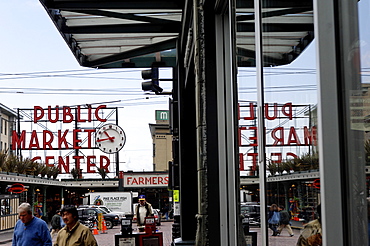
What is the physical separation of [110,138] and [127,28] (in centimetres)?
4879

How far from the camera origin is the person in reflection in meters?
2.05

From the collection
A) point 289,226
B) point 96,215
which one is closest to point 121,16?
point 289,226

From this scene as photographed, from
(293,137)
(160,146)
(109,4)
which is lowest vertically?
(293,137)

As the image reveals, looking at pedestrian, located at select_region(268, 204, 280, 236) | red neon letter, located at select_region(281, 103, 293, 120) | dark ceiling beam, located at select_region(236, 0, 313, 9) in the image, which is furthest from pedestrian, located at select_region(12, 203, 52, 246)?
red neon letter, located at select_region(281, 103, 293, 120)

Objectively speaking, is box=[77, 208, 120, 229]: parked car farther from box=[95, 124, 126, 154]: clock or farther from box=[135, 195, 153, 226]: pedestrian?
box=[135, 195, 153, 226]: pedestrian

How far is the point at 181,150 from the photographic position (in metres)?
13.0

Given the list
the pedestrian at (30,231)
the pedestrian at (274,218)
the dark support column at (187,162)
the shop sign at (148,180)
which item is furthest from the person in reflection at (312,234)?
the shop sign at (148,180)

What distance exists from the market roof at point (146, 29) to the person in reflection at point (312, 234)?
24.9 inches

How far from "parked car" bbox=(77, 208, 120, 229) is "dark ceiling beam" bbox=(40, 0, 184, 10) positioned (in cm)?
3517

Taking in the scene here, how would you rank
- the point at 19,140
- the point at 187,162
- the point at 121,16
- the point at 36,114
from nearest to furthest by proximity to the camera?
the point at 121,16 < the point at 187,162 < the point at 19,140 < the point at 36,114

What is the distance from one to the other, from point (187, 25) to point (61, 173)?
53847 mm

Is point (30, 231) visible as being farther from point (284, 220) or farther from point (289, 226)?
point (289, 226)

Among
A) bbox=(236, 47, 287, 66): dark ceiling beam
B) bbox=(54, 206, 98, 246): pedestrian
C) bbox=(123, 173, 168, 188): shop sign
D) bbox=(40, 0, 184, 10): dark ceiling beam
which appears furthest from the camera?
bbox=(123, 173, 168, 188): shop sign

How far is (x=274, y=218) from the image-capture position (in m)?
3.03
